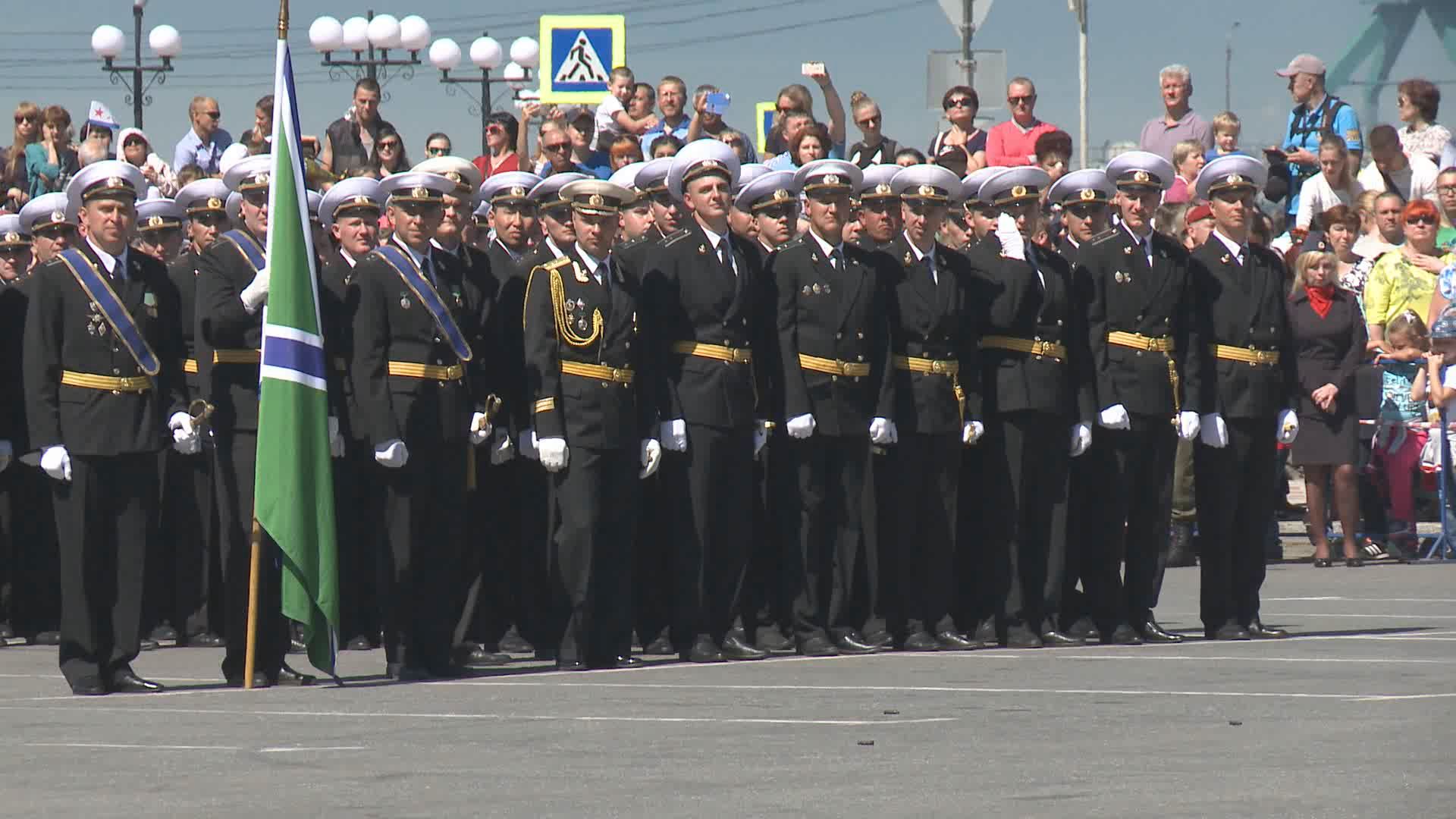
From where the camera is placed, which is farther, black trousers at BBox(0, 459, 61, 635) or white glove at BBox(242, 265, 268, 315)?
black trousers at BBox(0, 459, 61, 635)

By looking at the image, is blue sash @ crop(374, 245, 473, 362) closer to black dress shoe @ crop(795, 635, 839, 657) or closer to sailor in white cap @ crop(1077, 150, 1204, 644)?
black dress shoe @ crop(795, 635, 839, 657)

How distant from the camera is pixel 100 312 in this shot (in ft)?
33.8

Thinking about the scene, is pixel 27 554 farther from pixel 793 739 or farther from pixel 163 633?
pixel 793 739

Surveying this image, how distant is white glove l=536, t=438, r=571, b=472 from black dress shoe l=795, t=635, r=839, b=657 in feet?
4.68

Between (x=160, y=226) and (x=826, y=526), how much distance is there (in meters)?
3.55

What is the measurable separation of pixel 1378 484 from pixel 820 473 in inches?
251

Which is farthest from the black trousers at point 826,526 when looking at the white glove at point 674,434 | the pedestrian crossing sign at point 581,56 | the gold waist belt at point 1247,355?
the pedestrian crossing sign at point 581,56

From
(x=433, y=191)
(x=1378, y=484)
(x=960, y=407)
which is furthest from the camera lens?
(x=1378, y=484)

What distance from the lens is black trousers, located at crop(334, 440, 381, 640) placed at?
10.8 metres

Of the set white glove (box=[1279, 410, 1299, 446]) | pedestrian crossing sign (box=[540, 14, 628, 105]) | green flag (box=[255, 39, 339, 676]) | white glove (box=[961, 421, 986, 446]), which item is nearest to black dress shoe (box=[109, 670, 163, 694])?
green flag (box=[255, 39, 339, 676])

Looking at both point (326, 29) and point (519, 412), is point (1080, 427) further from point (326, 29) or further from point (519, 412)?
point (326, 29)

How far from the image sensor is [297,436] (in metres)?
10.3

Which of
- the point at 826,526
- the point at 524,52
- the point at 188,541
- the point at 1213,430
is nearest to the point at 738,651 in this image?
the point at 826,526

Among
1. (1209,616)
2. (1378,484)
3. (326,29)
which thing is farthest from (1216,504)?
(326,29)
